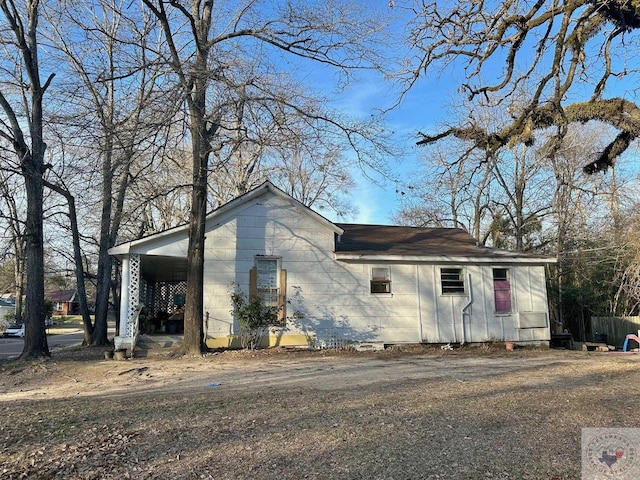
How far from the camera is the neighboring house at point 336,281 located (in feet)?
42.9

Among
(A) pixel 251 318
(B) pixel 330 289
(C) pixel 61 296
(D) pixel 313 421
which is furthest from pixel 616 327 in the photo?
(C) pixel 61 296

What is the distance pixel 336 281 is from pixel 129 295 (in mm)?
5706

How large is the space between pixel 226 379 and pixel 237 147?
5.04 m

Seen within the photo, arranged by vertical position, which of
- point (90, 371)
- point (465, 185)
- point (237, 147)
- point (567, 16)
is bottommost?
point (90, 371)

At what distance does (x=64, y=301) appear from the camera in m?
65.7

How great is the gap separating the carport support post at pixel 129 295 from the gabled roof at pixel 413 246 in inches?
220

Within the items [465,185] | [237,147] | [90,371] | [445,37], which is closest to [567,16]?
[445,37]

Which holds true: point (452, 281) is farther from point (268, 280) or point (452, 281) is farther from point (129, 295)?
point (129, 295)

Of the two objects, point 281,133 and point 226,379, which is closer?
point 226,379

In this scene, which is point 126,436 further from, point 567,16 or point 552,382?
point 567,16

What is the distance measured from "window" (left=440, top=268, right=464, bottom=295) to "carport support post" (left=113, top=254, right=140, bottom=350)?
8.77 m

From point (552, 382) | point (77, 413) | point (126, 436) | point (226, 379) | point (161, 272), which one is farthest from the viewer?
point (161, 272)

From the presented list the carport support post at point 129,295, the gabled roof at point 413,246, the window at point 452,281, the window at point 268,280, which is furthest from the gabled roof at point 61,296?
the window at point 452,281

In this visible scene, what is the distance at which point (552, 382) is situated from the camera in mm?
7570
